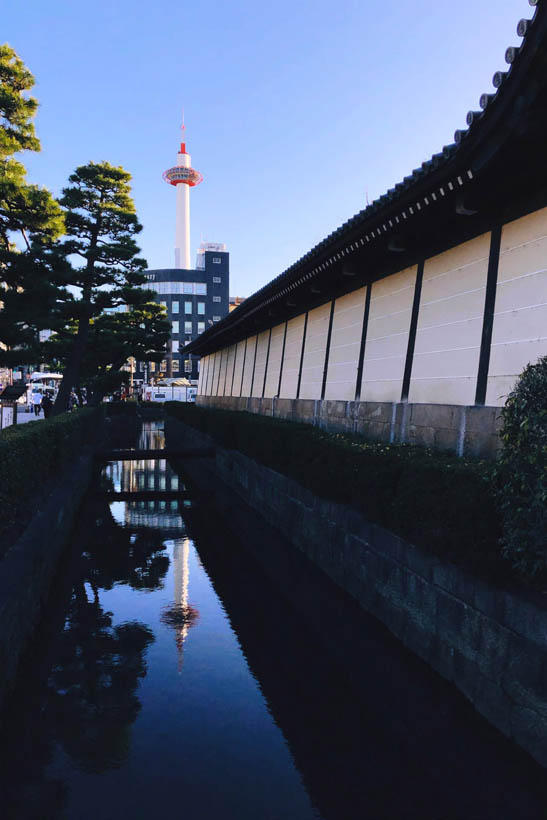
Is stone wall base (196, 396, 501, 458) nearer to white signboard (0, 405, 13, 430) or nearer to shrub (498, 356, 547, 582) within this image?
shrub (498, 356, 547, 582)

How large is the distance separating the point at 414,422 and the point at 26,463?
5.35m

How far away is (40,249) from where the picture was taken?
19.9m

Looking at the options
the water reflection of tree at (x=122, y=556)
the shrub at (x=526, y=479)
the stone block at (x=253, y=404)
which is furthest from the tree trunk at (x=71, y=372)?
the shrub at (x=526, y=479)

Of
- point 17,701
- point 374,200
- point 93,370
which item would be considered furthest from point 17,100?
point 93,370

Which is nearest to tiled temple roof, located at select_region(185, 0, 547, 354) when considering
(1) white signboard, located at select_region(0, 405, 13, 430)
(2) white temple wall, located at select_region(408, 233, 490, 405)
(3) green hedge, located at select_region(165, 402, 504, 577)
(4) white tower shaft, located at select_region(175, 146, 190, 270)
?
(2) white temple wall, located at select_region(408, 233, 490, 405)

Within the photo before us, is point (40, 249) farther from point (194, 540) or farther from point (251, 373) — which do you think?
point (194, 540)

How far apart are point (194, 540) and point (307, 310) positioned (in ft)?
20.2

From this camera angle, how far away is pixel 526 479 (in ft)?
12.6

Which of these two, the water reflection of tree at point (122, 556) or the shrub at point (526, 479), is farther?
the water reflection of tree at point (122, 556)

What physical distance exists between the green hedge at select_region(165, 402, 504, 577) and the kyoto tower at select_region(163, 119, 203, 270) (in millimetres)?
102905

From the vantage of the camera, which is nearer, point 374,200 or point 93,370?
point 374,200

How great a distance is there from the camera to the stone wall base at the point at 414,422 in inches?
241

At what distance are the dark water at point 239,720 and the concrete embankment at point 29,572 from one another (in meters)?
0.29

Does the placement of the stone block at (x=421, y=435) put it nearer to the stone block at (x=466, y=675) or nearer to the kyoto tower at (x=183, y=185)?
the stone block at (x=466, y=675)
